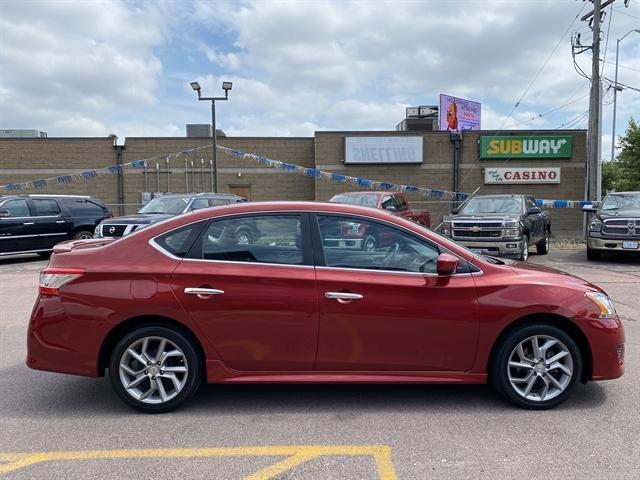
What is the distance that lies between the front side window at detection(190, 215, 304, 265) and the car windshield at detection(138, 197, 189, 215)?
9.13 metres

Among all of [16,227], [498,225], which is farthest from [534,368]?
[16,227]

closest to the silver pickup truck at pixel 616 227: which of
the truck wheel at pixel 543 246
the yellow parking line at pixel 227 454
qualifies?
the truck wheel at pixel 543 246

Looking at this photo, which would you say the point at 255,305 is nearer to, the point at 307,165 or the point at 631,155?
the point at 307,165

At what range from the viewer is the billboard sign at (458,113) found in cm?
3206

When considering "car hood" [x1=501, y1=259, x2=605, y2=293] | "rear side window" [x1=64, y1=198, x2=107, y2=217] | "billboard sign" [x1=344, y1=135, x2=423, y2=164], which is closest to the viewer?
"car hood" [x1=501, y1=259, x2=605, y2=293]

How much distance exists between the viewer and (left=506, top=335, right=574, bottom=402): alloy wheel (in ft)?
12.8

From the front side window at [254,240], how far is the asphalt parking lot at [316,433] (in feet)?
3.92

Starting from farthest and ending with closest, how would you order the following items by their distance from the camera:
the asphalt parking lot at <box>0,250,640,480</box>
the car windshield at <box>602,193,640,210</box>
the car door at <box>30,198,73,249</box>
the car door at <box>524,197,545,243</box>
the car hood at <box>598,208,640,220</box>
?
the car door at <box>30,198,73,249</box>
the car door at <box>524,197,545,243</box>
the car windshield at <box>602,193,640,210</box>
the car hood at <box>598,208,640,220</box>
the asphalt parking lot at <box>0,250,640,480</box>

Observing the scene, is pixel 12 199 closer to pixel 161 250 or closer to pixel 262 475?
pixel 161 250

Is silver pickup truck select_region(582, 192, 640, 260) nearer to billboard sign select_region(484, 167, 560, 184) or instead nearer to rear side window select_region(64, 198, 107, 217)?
billboard sign select_region(484, 167, 560, 184)

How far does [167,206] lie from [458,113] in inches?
1019

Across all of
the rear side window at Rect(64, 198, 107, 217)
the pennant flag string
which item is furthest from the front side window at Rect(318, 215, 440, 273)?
the pennant flag string

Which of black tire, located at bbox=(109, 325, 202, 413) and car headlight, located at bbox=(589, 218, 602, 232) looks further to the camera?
car headlight, located at bbox=(589, 218, 602, 232)

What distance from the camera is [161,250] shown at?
395cm
